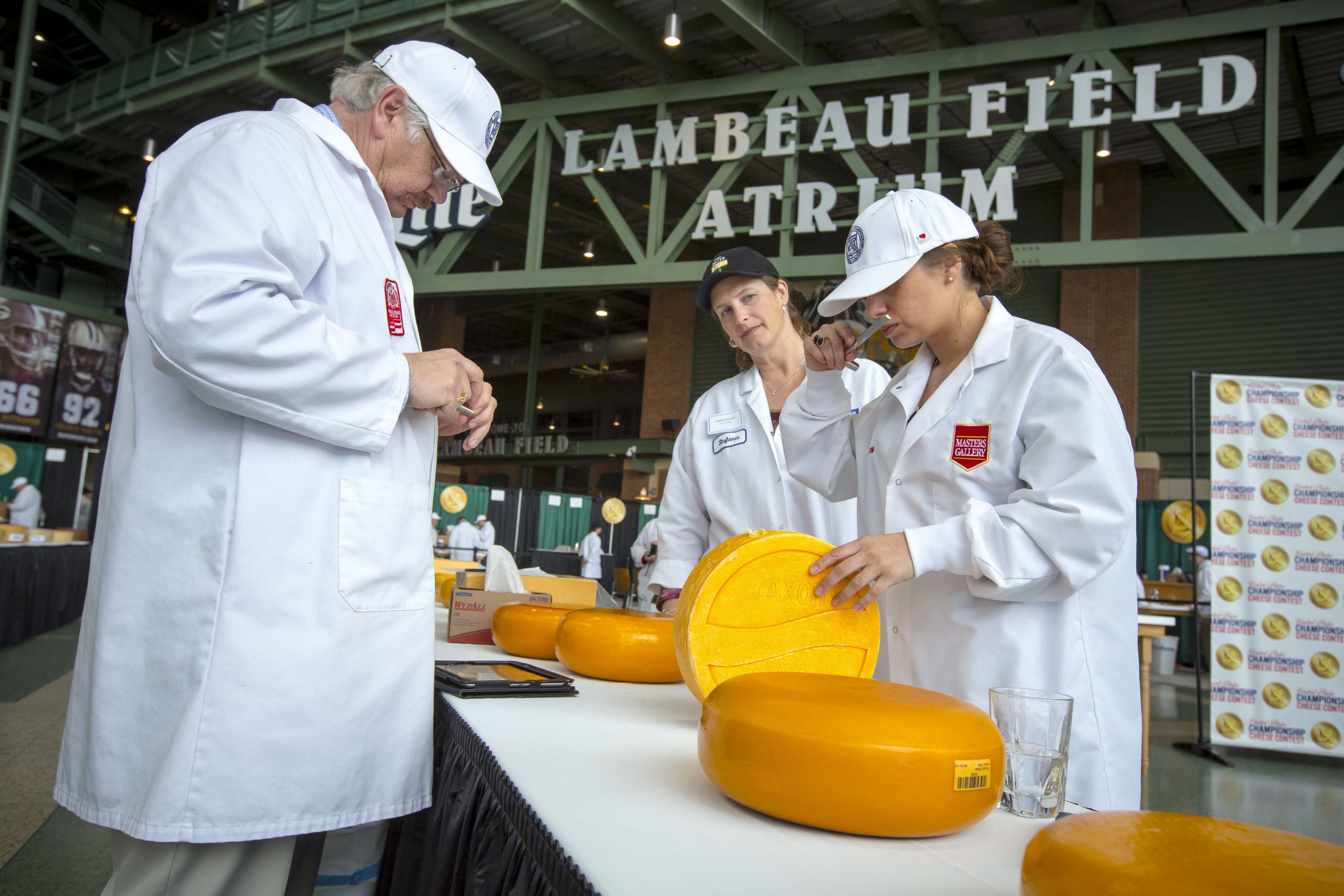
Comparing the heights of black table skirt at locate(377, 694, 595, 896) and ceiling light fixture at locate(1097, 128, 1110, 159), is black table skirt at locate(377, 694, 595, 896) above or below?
below

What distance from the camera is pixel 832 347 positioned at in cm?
174

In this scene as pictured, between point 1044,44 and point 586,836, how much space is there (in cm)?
808

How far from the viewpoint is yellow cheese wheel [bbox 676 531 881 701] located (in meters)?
1.19

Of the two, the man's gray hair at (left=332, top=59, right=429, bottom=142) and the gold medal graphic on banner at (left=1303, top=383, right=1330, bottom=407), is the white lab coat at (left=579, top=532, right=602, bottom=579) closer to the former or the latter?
the gold medal graphic on banner at (left=1303, top=383, right=1330, bottom=407)

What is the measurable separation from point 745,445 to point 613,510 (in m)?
13.4

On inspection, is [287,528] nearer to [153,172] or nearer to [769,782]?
[153,172]

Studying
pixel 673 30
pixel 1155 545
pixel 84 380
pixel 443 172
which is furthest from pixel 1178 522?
pixel 84 380

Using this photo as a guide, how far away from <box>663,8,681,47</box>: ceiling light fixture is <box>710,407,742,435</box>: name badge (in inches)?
236

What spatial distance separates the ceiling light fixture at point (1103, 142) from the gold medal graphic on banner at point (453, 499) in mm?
9836

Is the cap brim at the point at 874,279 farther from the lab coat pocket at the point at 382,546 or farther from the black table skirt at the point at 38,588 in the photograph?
the black table skirt at the point at 38,588

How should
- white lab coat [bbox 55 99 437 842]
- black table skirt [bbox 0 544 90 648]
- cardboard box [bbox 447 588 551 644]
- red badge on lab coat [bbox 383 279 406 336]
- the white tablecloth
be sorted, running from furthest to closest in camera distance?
black table skirt [bbox 0 544 90 648] → cardboard box [bbox 447 588 551 644] → red badge on lab coat [bbox 383 279 406 336] → white lab coat [bbox 55 99 437 842] → the white tablecloth

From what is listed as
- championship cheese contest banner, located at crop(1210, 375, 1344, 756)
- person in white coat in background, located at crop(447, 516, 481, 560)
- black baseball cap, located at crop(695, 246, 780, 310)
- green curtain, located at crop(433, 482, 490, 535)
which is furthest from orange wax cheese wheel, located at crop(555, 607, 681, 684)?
green curtain, located at crop(433, 482, 490, 535)

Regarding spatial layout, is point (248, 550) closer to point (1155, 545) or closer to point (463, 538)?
point (463, 538)

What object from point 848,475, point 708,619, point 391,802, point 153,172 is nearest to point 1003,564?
point 708,619
